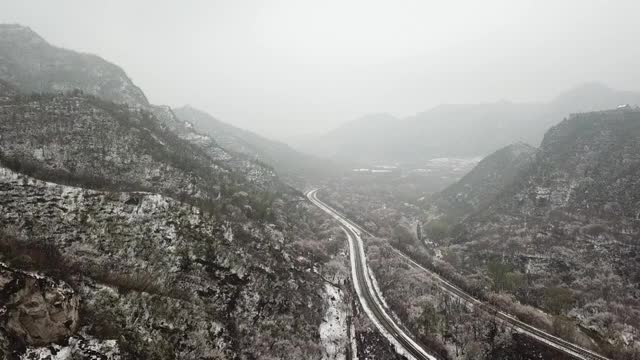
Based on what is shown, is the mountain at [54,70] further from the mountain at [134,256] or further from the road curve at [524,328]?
the road curve at [524,328]

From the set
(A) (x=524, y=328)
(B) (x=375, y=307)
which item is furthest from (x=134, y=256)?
(A) (x=524, y=328)

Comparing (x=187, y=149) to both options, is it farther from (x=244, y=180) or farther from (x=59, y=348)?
(x=59, y=348)

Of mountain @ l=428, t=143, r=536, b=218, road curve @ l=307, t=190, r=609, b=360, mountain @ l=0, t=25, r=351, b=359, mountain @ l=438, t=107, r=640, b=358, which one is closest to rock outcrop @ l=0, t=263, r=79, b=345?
mountain @ l=0, t=25, r=351, b=359

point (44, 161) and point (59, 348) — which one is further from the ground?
point (44, 161)

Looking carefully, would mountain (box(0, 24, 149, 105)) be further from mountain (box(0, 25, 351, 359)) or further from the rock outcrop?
the rock outcrop

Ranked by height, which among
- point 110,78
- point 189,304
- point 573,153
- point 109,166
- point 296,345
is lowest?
point 296,345

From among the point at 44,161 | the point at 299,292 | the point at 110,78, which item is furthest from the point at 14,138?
the point at 110,78

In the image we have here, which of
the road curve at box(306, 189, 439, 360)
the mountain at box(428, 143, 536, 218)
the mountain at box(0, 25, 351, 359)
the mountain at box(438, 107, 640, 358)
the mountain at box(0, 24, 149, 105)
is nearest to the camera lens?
the mountain at box(0, 25, 351, 359)
